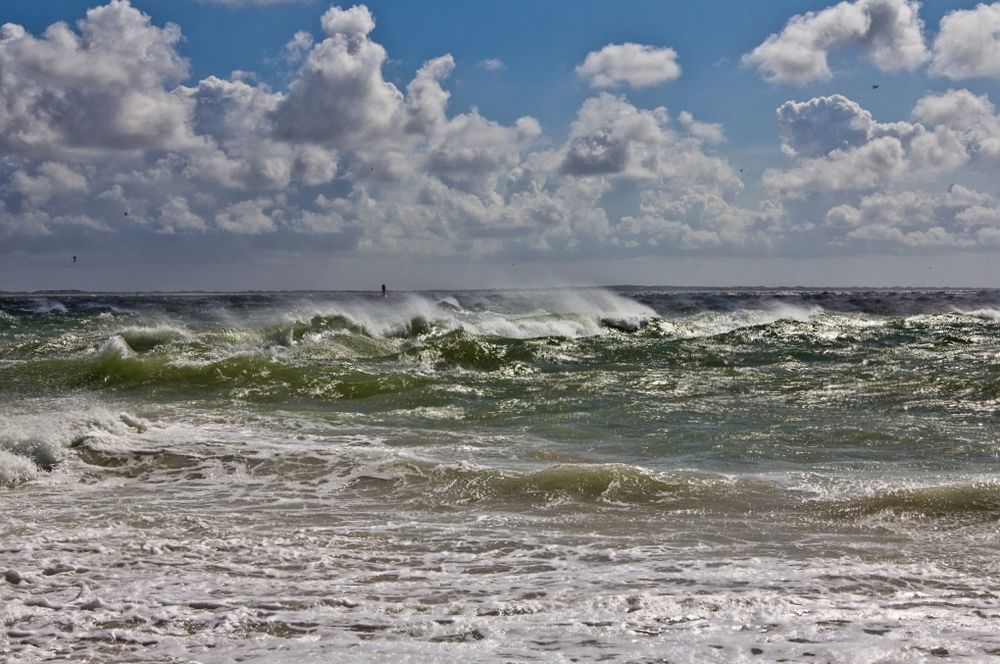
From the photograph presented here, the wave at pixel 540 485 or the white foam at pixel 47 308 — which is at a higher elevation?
the white foam at pixel 47 308

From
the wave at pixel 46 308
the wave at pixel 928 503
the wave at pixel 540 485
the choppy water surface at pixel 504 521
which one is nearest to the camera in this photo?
the choppy water surface at pixel 504 521

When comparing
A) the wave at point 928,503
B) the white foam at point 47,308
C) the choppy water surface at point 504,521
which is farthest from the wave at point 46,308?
the wave at point 928,503

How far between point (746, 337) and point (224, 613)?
22.0 metres

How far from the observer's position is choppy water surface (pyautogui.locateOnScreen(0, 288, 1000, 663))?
421cm

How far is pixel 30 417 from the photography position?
11.3 metres

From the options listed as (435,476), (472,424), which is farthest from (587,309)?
(435,476)

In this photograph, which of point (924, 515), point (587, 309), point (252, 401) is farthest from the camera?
point (587, 309)

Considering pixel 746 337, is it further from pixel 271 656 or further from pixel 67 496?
pixel 271 656

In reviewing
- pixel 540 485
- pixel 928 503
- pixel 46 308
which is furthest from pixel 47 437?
pixel 46 308

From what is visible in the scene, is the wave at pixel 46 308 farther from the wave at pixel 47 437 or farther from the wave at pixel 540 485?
the wave at pixel 540 485

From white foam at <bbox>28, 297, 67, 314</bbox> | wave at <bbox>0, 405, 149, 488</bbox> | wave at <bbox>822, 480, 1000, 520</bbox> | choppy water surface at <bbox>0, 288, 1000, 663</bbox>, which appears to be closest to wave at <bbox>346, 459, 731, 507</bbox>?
choppy water surface at <bbox>0, 288, 1000, 663</bbox>

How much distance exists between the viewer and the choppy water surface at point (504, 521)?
4.21m

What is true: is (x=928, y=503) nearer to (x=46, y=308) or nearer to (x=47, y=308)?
(x=47, y=308)

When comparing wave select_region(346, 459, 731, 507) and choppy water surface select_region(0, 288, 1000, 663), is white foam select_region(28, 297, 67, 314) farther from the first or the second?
wave select_region(346, 459, 731, 507)
